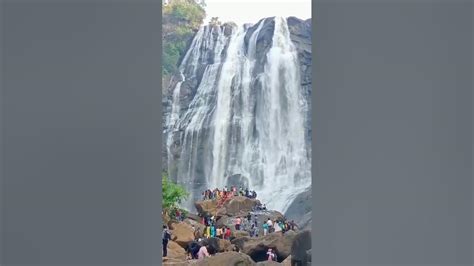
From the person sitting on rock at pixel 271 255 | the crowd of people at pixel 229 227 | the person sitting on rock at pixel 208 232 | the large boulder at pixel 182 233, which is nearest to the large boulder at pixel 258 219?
the crowd of people at pixel 229 227

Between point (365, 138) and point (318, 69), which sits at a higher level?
point (318, 69)

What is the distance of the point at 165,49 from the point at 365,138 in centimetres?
392

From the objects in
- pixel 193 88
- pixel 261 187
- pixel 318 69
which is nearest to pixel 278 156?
pixel 261 187

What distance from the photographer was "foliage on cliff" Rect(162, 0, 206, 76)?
6230mm

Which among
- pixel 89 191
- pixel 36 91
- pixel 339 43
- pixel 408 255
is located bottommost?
pixel 408 255

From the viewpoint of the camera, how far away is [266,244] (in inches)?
243

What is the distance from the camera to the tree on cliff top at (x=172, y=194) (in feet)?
19.9

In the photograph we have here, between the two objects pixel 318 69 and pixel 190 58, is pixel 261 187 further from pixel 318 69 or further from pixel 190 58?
pixel 318 69

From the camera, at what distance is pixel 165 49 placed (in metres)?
6.21

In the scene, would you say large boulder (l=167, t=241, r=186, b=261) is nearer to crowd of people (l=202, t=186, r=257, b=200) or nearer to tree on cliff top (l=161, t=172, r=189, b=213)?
tree on cliff top (l=161, t=172, r=189, b=213)

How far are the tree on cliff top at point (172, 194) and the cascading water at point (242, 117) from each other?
70mm

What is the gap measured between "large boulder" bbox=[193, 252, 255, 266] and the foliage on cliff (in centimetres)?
201

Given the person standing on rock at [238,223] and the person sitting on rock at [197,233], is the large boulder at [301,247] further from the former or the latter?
the person sitting on rock at [197,233]

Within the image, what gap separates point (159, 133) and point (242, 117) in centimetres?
371
